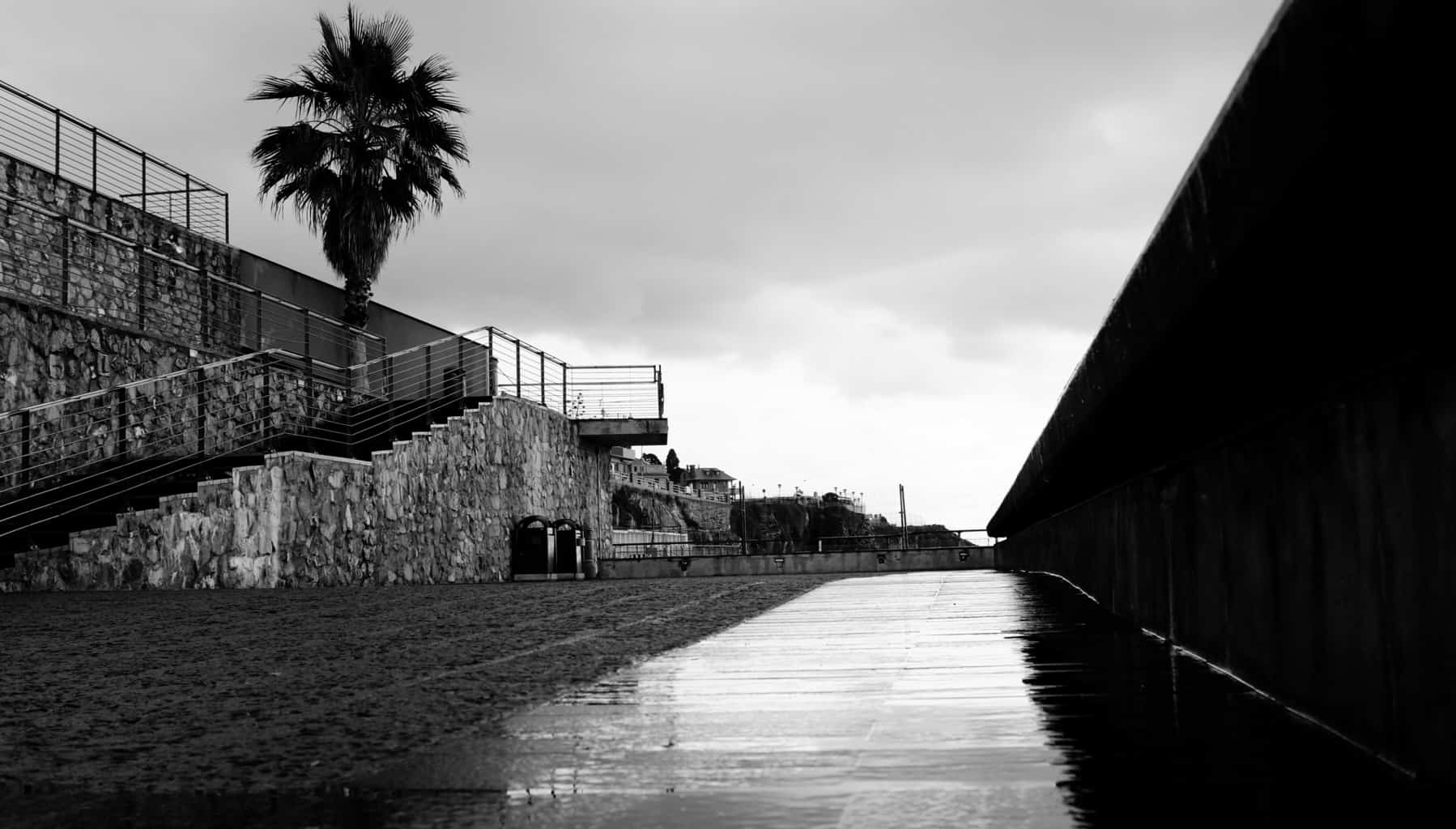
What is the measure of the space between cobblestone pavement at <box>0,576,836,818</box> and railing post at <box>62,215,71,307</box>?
813 centimetres

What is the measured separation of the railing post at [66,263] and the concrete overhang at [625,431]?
54.0 ft

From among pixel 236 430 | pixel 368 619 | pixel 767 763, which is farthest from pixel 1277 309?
pixel 236 430

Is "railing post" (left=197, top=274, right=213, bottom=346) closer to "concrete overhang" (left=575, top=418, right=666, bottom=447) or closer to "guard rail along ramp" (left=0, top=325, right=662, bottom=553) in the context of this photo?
"guard rail along ramp" (left=0, top=325, right=662, bottom=553)

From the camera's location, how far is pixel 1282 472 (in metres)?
2.78

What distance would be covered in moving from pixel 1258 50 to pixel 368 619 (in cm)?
747

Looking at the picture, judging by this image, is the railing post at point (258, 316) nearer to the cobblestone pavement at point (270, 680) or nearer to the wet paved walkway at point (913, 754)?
the cobblestone pavement at point (270, 680)

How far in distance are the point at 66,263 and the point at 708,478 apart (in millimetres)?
135412

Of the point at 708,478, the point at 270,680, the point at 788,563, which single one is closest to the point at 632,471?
the point at 708,478

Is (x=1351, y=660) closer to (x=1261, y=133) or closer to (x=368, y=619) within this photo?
(x=1261, y=133)

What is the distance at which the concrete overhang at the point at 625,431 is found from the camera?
105ft

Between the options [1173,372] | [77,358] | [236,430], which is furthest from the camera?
[236,430]

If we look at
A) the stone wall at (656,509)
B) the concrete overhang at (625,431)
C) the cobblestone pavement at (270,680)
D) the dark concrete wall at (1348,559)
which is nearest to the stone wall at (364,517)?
the concrete overhang at (625,431)

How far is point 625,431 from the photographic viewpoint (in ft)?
106

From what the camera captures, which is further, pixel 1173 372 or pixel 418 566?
pixel 418 566
